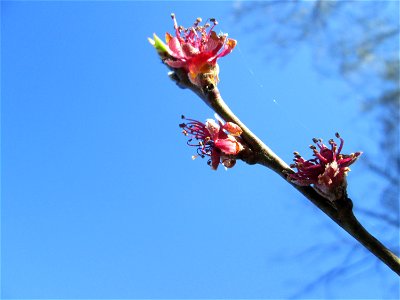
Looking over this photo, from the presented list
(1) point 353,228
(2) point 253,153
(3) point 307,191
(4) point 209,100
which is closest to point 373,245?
(1) point 353,228

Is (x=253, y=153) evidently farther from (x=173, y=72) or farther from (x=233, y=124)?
(x=173, y=72)

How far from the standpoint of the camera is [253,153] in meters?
0.97

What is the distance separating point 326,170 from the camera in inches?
36.0

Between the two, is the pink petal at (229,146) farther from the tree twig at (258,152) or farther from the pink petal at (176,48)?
the pink petal at (176,48)

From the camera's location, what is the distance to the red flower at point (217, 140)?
967 millimetres

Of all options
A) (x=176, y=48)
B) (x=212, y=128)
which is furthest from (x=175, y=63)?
(x=212, y=128)

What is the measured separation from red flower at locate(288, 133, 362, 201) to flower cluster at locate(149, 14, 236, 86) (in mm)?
250

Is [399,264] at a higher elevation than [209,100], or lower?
lower

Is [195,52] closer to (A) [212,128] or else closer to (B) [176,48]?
(B) [176,48]

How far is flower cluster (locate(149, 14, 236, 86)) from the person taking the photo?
37.4 inches

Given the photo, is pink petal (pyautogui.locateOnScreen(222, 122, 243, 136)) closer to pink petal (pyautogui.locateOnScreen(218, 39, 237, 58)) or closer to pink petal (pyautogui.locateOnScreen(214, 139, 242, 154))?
pink petal (pyautogui.locateOnScreen(214, 139, 242, 154))

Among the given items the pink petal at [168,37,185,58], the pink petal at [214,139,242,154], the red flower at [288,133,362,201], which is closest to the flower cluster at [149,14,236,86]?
the pink petal at [168,37,185,58]

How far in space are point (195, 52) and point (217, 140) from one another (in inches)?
7.4

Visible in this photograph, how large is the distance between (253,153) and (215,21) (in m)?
0.33
